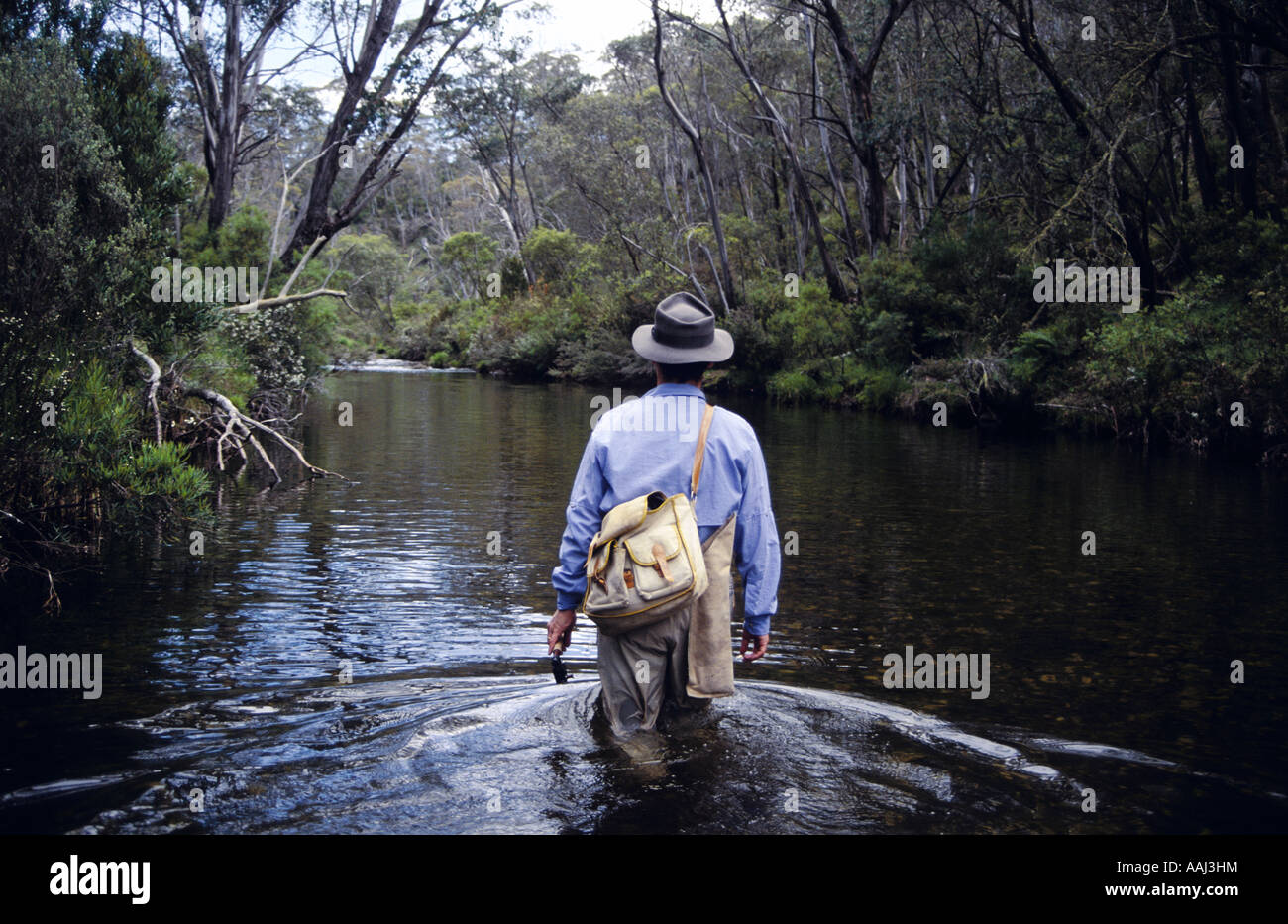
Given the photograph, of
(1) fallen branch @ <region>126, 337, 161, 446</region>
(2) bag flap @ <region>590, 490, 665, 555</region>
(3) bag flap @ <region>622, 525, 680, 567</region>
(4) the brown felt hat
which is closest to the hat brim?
(4) the brown felt hat

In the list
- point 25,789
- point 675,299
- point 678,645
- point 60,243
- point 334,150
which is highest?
point 334,150

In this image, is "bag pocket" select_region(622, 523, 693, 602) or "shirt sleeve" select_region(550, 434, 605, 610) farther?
"shirt sleeve" select_region(550, 434, 605, 610)

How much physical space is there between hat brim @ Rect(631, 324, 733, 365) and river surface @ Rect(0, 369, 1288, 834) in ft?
5.00

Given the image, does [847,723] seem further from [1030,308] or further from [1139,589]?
[1030,308]

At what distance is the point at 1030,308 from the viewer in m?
23.7

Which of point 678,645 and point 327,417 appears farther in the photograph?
point 327,417

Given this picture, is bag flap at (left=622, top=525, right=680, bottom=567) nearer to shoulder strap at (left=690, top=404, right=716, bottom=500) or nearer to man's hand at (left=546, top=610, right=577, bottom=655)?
shoulder strap at (left=690, top=404, right=716, bottom=500)

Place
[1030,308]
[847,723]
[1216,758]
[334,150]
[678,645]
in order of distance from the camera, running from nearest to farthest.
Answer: [678,645] < [1216,758] < [847,723] < [334,150] < [1030,308]

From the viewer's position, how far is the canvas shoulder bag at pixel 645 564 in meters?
4.08

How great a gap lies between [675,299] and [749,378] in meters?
27.9

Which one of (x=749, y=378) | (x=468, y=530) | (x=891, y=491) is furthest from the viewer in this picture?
(x=749, y=378)

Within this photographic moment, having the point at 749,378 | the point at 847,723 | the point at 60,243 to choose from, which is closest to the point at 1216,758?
the point at 847,723

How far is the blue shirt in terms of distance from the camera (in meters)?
4.33

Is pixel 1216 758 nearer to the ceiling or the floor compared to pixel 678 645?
nearer to the floor
